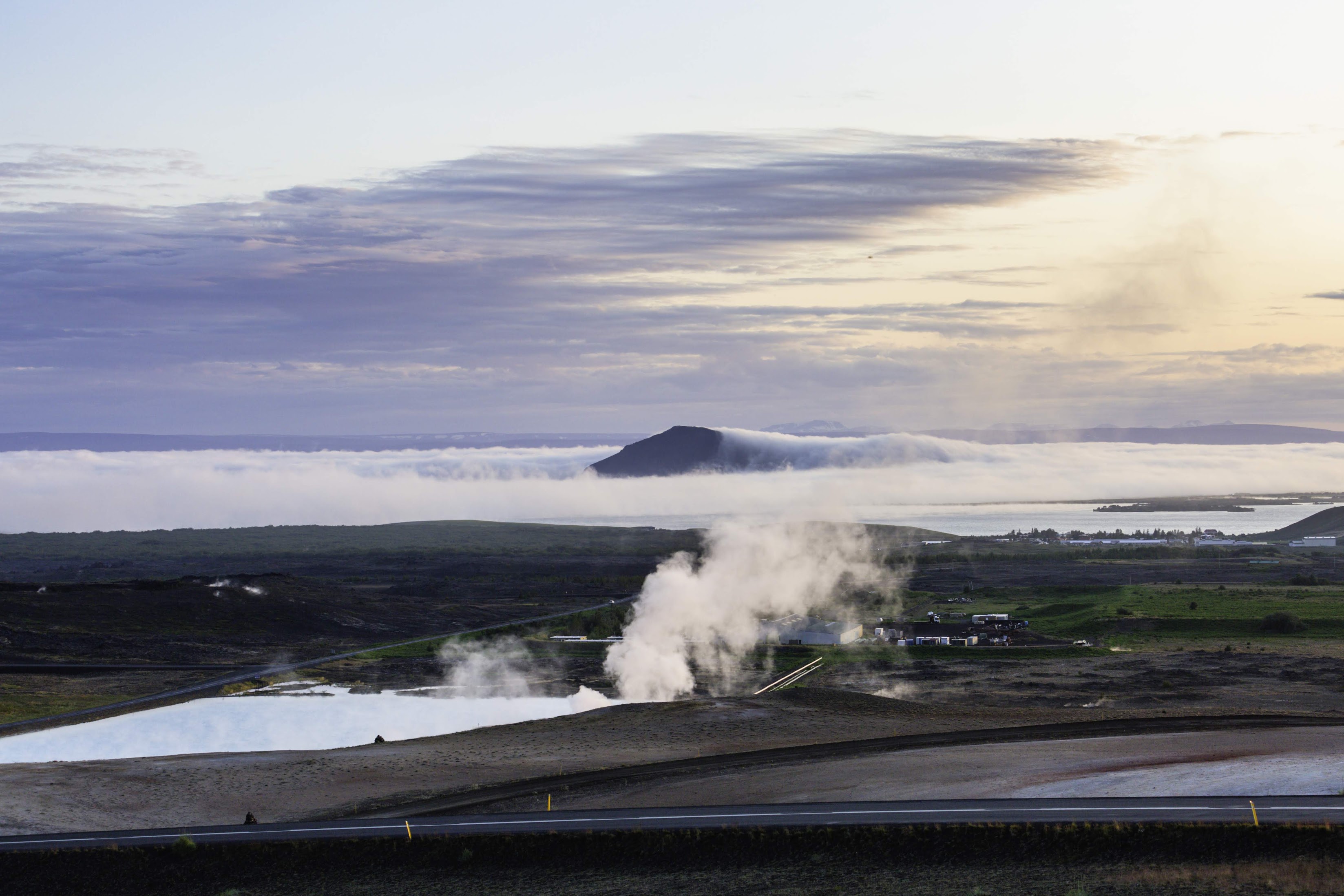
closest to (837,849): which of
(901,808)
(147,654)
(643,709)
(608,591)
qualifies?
(901,808)

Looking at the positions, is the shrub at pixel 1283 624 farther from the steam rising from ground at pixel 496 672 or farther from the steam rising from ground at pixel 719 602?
the steam rising from ground at pixel 496 672

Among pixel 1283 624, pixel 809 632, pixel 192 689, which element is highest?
pixel 192 689

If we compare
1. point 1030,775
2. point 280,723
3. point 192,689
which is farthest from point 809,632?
point 1030,775

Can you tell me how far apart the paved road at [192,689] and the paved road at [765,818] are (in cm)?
3561

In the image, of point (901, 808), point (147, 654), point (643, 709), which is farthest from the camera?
point (147, 654)

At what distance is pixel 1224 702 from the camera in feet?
243

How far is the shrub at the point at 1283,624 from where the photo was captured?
10981 centimetres

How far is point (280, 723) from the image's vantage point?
78125 millimetres

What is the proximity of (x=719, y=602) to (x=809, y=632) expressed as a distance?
10.3m

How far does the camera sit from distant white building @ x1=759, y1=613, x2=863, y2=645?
110500mm

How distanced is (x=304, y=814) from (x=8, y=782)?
16079 mm

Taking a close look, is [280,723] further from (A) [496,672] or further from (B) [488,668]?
(B) [488,668]

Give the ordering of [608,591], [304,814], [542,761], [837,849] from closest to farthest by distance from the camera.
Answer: [837,849] < [304,814] < [542,761] < [608,591]

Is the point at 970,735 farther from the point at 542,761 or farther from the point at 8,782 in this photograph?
the point at 8,782
